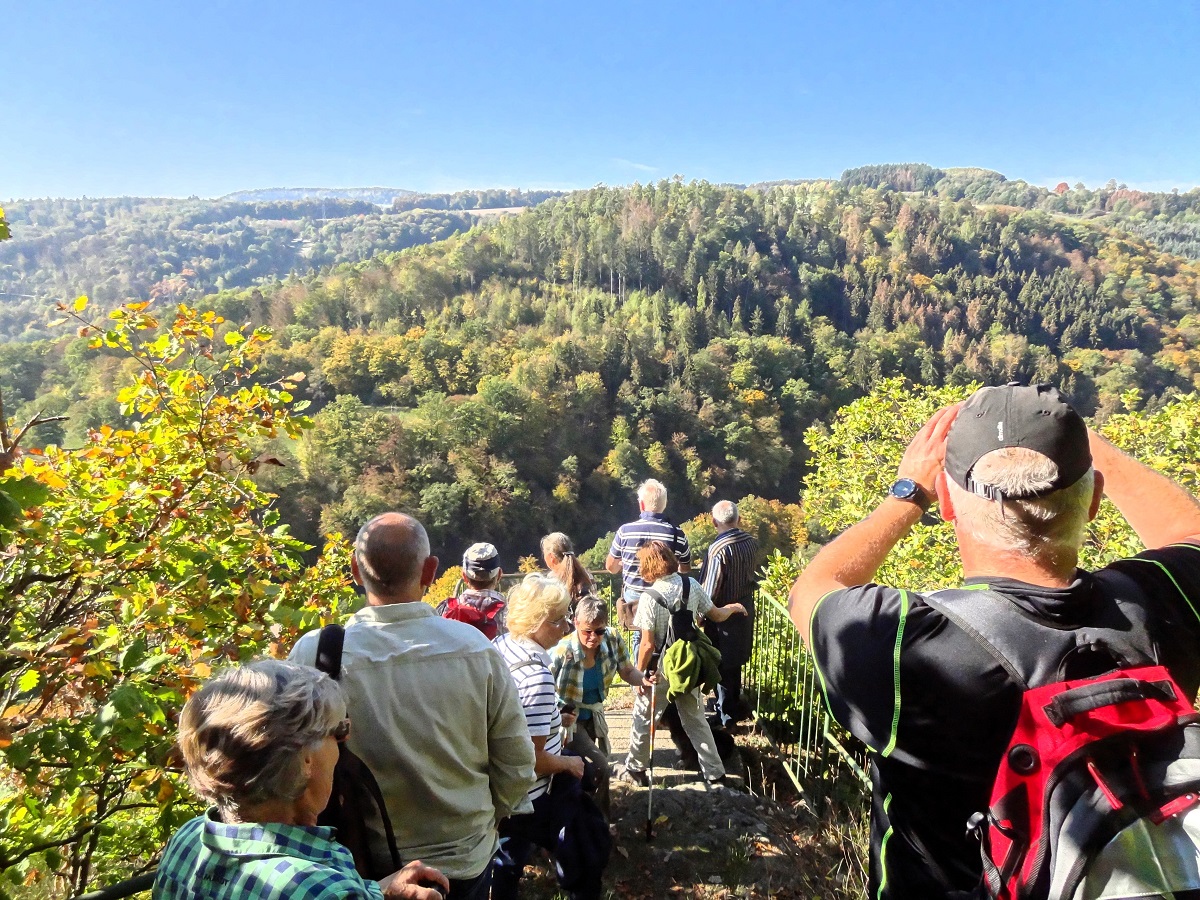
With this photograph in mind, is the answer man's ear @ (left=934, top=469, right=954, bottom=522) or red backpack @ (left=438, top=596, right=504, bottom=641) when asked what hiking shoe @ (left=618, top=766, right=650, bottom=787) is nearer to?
red backpack @ (left=438, top=596, right=504, bottom=641)

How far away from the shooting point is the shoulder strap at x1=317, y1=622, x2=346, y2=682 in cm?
188

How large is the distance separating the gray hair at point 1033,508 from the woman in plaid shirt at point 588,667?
7.18 ft

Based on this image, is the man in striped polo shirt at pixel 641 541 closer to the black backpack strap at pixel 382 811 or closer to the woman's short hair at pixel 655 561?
the woman's short hair at pixel 655 561

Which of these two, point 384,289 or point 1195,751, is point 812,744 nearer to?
point 1195,751

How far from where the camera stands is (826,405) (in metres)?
79.4

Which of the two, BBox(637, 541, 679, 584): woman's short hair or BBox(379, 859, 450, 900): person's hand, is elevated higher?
BBox(379, 859, 450, 900): person's hand

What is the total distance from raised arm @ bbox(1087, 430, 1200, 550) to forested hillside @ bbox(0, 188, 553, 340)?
98.6 m

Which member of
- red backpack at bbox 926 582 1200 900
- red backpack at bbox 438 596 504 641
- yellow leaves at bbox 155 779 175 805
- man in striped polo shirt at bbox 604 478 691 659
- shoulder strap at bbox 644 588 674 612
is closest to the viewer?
red backpack at bbox 926 582 1200 900

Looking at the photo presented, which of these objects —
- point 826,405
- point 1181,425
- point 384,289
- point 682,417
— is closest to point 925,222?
point 826,405

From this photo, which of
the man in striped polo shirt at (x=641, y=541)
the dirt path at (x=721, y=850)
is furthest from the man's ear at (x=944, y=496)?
the man in striped polo shirt at (x=641, y=541)

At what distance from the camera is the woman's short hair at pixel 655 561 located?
4047 millimetres

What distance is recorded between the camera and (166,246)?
476 ft

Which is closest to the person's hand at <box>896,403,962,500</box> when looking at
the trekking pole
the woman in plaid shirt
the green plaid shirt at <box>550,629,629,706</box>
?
the woman in plaid shirt

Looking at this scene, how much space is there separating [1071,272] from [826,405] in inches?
2396
